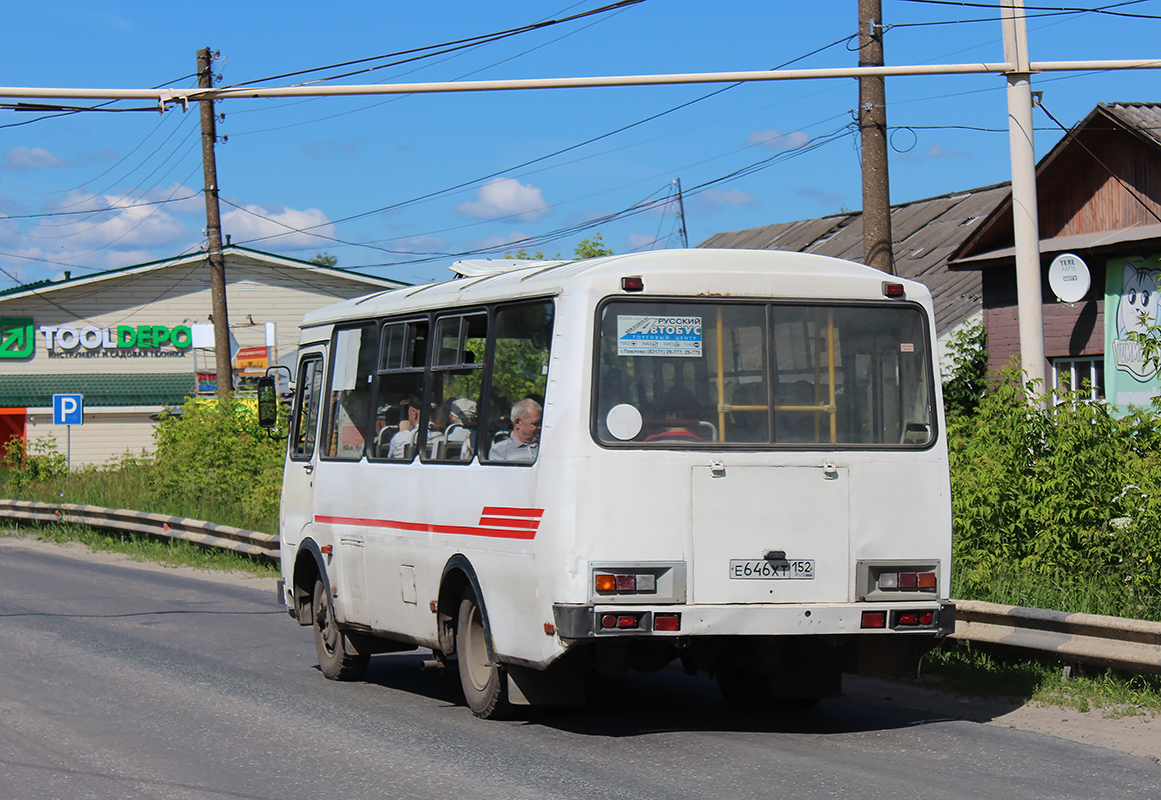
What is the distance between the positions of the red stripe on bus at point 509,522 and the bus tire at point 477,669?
0.54 m

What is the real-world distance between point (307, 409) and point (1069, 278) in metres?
11.3

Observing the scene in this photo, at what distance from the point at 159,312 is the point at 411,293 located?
42.5 m

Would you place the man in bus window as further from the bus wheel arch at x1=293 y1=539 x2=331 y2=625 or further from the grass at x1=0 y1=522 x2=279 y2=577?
the grass at x1=0 y1=522 x2=279 y2=577

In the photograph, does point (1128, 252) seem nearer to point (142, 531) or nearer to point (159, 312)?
point (142, 531)

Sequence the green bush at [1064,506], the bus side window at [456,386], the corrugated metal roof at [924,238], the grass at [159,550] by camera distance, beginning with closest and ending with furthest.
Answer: the bus side window at [456,386]
the green bush at [1064,506]
the grass at [159,550]
the corrugated metal roof at [924,238]

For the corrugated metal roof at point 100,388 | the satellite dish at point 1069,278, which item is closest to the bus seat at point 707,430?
the satellite dish at point 1069,278

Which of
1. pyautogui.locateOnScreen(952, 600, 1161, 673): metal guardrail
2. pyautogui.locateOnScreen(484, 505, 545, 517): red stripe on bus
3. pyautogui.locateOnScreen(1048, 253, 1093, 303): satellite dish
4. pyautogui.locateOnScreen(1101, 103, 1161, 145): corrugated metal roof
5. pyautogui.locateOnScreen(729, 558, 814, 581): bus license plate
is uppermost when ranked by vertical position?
pyautogui.locateOnScreen(1101, 103, 1161, 145): corrugated metal roof

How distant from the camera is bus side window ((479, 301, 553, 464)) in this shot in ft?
27.7

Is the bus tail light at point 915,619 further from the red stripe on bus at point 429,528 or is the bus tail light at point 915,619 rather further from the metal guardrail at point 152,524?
the metal guardrail at point 152,524

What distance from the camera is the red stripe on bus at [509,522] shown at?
8.21 metres

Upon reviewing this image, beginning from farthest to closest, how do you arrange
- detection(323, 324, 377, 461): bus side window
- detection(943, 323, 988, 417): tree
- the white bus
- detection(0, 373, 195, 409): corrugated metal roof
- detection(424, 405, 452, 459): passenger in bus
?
detection(0, 373, 195, 409): corrugated metal roof < detection(943, 323, 988, 417): tree < detection(323, 324, 377, 461): bus side window < detection(424, 405, 452, 459): passenger in bus < the white bus

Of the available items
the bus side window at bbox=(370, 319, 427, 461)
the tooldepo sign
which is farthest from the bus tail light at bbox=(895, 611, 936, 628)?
the tooldepo sign

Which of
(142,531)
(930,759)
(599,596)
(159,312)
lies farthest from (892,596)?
(159,312)

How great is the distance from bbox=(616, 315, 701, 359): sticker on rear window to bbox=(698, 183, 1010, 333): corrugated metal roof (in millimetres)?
16467
